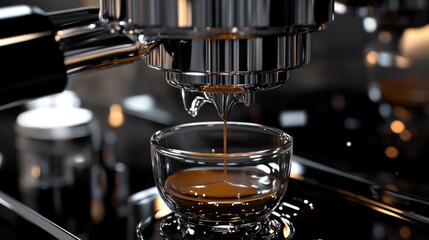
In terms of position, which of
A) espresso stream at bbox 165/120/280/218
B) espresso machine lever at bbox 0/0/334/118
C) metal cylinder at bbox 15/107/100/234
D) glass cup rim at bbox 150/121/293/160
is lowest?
metal cylinder at bbox 15/107/100/234

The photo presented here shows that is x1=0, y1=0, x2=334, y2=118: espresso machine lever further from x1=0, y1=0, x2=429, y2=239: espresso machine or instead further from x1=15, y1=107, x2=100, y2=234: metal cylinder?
x1=15, y1=107, x2=100, y2=234: metal cylinder

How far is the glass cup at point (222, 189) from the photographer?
45cm

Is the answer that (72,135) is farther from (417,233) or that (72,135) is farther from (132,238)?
(417,233)

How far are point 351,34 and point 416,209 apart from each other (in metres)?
0.29

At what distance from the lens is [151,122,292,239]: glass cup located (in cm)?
45

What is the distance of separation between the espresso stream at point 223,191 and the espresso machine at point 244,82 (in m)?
0.04

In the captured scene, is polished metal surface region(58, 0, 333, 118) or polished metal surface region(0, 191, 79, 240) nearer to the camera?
polished metal surface region(58, 0, 333, 118)

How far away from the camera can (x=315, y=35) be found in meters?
0.77

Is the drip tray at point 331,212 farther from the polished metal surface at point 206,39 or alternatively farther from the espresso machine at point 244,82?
the polished metal surface at point 206,39

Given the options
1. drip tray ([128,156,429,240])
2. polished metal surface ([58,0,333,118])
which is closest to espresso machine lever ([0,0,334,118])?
polished metal surface ([58,0,333,118])

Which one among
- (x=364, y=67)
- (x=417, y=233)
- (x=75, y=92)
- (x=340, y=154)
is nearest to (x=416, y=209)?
(x=417, y=233)

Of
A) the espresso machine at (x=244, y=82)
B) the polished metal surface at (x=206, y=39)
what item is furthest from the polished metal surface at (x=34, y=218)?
the polished metal surface at (x=206, y=39)

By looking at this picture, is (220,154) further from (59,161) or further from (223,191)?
(59,161)

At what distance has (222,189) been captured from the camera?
0.46 meters
